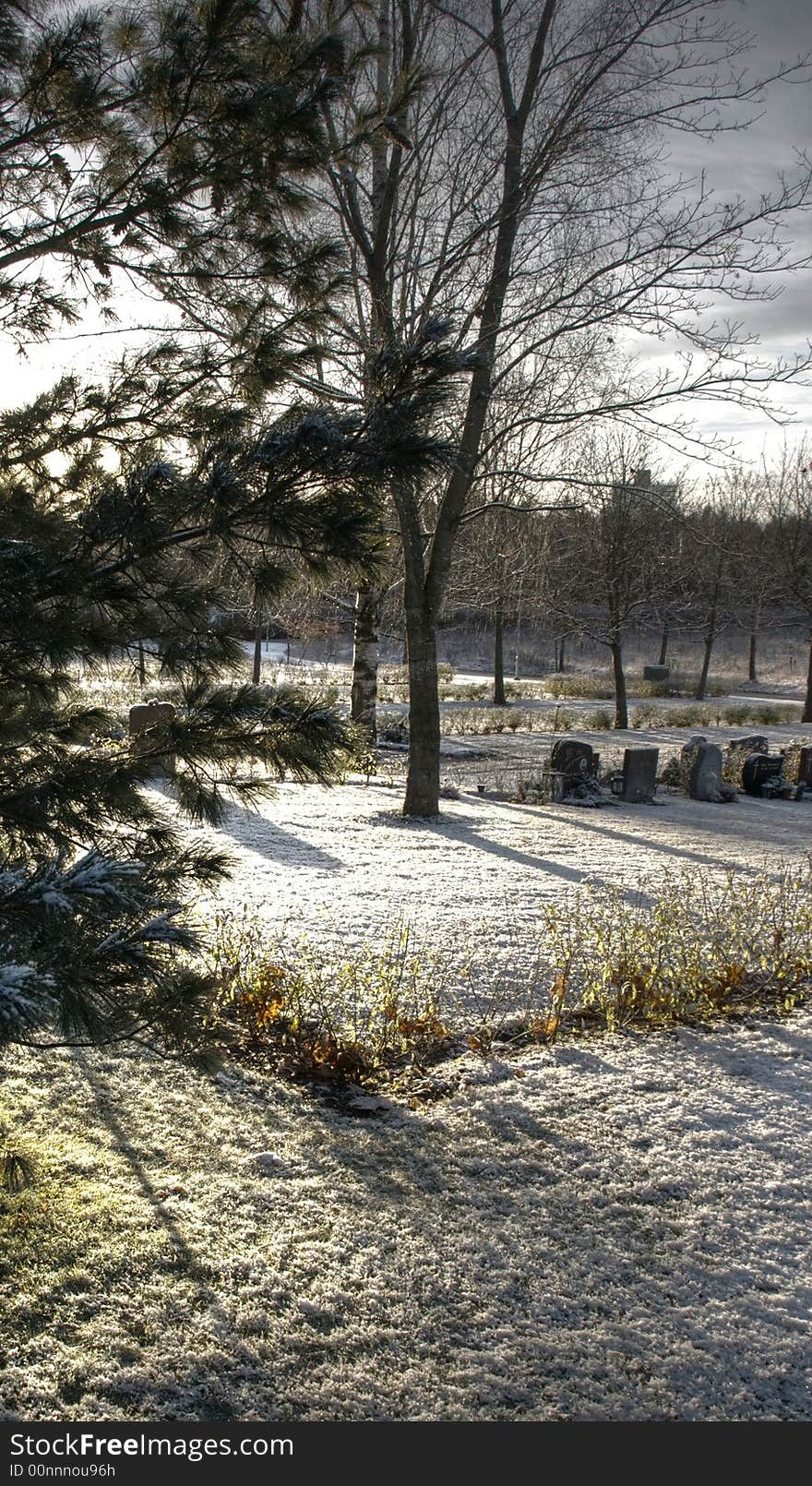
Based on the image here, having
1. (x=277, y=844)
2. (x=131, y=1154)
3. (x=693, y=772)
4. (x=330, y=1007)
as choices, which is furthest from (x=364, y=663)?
(x=131, y=1154)

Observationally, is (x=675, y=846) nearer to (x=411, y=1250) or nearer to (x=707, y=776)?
(x=707, y=776)

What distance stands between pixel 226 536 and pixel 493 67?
10.1 meters

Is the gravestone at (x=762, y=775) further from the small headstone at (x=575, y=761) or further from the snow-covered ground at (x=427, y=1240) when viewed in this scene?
the snow-covered ground at (x=427, y=1240)

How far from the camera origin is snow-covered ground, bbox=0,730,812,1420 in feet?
7.99

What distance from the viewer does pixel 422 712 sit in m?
10.2

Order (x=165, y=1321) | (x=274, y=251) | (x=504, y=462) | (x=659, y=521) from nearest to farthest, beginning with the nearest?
(x=165, y=1321) → (x=274, y=251) → (x=504, y=462) → (x=659, y=521)

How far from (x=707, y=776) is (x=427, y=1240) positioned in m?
10.7

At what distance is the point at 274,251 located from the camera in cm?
357

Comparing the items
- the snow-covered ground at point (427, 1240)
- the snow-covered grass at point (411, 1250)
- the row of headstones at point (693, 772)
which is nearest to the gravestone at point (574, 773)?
the row of headstones at point (693, 772)

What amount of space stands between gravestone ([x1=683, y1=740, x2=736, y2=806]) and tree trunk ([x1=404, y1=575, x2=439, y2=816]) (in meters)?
4.44

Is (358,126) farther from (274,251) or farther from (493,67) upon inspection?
(493,67)

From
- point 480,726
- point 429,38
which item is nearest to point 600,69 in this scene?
point 429,38

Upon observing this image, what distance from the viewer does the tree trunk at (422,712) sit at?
10.1 metres

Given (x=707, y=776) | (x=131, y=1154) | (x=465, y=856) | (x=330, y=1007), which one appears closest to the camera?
(x=131, y=1154)
